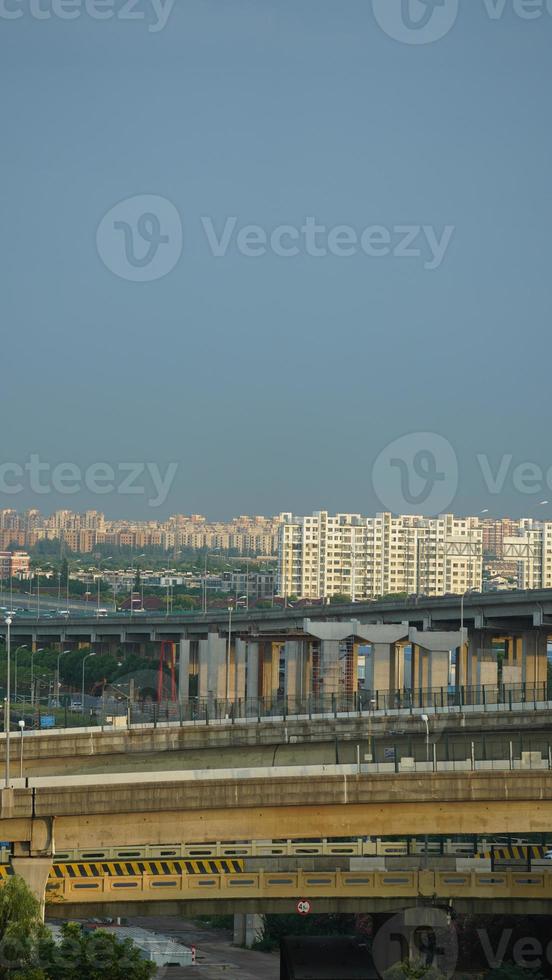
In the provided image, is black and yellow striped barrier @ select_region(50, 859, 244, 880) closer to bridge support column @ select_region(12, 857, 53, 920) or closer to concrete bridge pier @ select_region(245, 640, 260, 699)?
bridge support column @ select_region(12, 857, 53, 920)

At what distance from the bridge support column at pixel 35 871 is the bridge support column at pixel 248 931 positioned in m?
23.3

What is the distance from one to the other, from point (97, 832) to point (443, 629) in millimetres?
50306

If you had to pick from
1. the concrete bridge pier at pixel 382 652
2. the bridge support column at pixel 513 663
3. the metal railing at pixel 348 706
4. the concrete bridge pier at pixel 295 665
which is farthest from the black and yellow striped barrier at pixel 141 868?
the concrete bridge pier at pixel 295 665

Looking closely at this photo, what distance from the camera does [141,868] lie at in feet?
90.1

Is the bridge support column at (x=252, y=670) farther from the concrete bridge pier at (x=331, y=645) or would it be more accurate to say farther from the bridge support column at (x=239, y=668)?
the concrete bridge pier at (x=331, y=645)

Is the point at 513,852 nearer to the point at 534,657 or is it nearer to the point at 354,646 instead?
the point at 534,657

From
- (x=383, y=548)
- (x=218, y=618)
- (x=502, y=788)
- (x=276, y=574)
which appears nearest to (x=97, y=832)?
(x=502, y=788)

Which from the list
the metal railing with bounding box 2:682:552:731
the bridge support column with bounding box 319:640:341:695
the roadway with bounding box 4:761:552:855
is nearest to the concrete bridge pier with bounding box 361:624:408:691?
the bridge support column with bounding box 319:640:341:695

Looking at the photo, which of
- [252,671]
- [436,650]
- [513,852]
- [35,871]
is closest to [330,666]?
[436,650]

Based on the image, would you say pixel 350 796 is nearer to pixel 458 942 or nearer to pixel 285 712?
pixel 458 942

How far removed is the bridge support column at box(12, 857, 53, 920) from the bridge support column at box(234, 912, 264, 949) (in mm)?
23302

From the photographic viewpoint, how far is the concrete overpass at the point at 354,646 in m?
65.2

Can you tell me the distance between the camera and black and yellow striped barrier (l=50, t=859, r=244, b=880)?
1038 inches

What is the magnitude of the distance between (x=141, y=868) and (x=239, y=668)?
2182 inches
